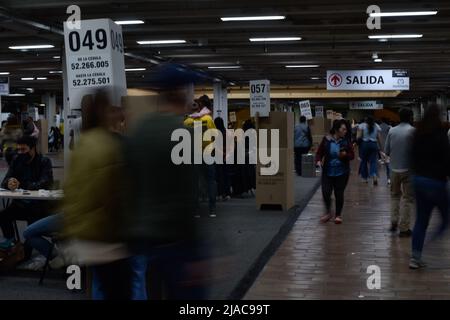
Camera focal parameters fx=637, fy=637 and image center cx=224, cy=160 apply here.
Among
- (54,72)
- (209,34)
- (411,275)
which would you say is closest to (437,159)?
(411,275)

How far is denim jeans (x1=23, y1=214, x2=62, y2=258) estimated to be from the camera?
19.0 feet

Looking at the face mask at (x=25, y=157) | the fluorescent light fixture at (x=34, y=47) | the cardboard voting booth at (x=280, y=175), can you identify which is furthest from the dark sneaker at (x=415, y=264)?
the fluorescent light fixture at (x=34, y=47)

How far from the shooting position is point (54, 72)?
93.3 feet

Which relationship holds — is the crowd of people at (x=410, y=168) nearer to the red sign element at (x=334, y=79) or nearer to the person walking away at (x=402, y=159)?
the person walking away at (x=402, y=159)

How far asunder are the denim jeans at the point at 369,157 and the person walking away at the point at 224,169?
163 inches

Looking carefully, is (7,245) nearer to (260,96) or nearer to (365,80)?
(260,96)

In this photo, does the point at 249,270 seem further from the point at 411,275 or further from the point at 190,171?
the point at 190,171

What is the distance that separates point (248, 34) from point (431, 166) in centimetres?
1137

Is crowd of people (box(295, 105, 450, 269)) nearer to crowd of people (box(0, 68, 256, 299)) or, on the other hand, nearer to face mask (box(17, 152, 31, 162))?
crowd of people (box(0, 68, 256, 299))

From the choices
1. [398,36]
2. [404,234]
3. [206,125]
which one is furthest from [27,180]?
[398,36]

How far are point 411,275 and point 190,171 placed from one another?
12.4 feet

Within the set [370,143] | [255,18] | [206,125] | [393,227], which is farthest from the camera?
A: [370,143]

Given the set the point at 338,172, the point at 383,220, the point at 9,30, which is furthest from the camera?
the point at 9,30

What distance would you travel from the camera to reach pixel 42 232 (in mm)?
5852
